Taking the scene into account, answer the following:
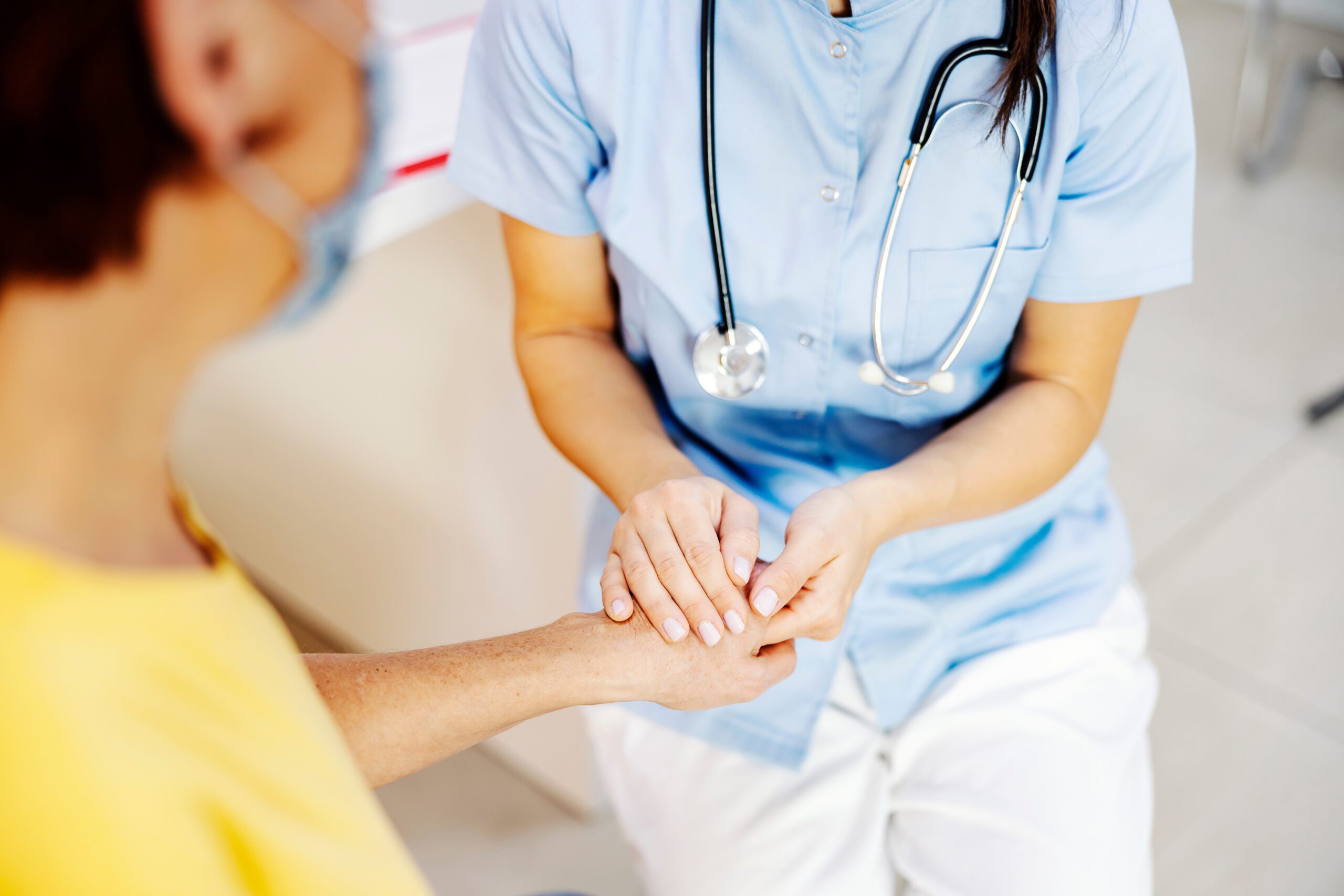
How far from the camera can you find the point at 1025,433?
915 millimetres

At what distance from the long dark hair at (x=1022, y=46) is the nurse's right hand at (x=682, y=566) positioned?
34cm

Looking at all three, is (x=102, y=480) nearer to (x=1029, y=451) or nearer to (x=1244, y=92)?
(x=1029, y=451)

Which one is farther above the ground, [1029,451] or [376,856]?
[376,856]

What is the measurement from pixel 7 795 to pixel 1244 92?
113 inches

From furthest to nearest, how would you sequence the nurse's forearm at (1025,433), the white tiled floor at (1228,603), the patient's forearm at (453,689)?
the white tiled floor at (1228,603), the nurse's forearm at (1025,433), the patient's forearm at (453,689)

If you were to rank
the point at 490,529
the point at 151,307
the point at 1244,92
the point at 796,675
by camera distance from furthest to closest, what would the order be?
the point at 1244,92
the point at 490,529
the point at 796,675
the point at 151,307

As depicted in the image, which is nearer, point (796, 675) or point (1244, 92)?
point (796, 675)

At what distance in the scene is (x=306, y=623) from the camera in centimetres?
184

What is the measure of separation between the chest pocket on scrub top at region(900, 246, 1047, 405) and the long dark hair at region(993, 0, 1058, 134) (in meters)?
0.10

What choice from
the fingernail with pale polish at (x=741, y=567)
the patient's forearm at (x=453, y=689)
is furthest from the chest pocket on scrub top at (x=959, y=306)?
the patient's forearm at (x=453, y=689)

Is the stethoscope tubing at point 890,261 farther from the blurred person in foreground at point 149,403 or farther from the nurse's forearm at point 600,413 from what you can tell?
the blurred person in foreground at point 149,403

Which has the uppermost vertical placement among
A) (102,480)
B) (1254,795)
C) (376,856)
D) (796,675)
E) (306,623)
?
(102,480)

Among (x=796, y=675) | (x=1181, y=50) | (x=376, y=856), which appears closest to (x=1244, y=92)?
(x=1181, y=50)

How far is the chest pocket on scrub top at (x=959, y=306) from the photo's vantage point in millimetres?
872
